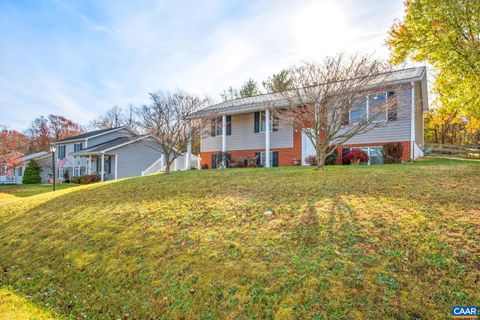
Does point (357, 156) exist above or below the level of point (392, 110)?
below

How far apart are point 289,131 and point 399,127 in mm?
5968

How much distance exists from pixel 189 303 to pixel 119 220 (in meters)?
4.26

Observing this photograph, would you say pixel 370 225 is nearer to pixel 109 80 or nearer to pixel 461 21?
pixel 461 21

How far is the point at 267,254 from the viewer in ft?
16.3

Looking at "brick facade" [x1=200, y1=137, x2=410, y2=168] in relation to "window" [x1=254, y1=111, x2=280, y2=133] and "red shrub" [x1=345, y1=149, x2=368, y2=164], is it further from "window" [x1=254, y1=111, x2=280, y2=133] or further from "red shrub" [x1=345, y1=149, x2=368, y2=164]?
"window" [x1=254, y1=111, x2=280, y2=133]

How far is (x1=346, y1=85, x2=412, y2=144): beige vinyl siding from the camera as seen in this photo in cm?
1375

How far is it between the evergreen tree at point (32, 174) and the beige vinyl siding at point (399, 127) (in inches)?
1468

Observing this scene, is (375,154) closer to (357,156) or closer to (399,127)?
(357,156)

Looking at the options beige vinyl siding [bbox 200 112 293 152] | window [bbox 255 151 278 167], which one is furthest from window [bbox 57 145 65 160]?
window [bbox 255 151 278 167]

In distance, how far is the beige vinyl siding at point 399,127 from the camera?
13.8m

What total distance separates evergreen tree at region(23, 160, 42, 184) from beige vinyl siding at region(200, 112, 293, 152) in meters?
26.8

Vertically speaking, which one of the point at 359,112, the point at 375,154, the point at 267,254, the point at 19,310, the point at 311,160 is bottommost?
the point at 19,310

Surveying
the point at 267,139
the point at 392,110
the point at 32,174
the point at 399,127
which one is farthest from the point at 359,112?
the point at 32,174

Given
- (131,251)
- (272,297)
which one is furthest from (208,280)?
(131,251)
